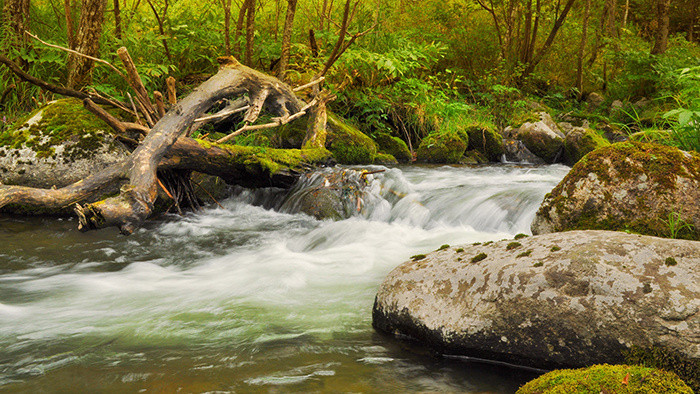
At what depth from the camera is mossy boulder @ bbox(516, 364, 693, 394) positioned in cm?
193

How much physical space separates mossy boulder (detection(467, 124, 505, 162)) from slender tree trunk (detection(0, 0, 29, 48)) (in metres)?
7.89

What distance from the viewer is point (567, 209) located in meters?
3.59

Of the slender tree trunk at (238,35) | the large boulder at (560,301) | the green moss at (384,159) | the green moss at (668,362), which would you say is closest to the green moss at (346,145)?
the green moss at (384,159)

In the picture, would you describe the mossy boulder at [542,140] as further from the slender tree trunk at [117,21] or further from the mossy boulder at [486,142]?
the slender tree trunk at [117,21]

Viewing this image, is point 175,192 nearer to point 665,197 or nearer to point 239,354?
point 239,354

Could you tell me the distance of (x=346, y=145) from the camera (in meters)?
8.66

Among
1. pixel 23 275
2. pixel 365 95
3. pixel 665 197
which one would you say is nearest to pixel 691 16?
pixel 365 95

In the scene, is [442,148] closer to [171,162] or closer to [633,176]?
[171,162]

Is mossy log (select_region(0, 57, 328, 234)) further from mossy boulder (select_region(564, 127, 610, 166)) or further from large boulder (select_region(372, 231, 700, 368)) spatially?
mossy boulder (select_region(564, 127, 610, 166))

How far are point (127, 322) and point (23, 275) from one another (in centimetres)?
160

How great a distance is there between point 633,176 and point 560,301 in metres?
1.48

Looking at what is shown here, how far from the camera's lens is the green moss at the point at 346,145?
8.63 m

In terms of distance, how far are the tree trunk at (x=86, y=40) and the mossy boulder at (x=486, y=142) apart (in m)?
6.77

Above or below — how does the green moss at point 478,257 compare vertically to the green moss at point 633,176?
below
